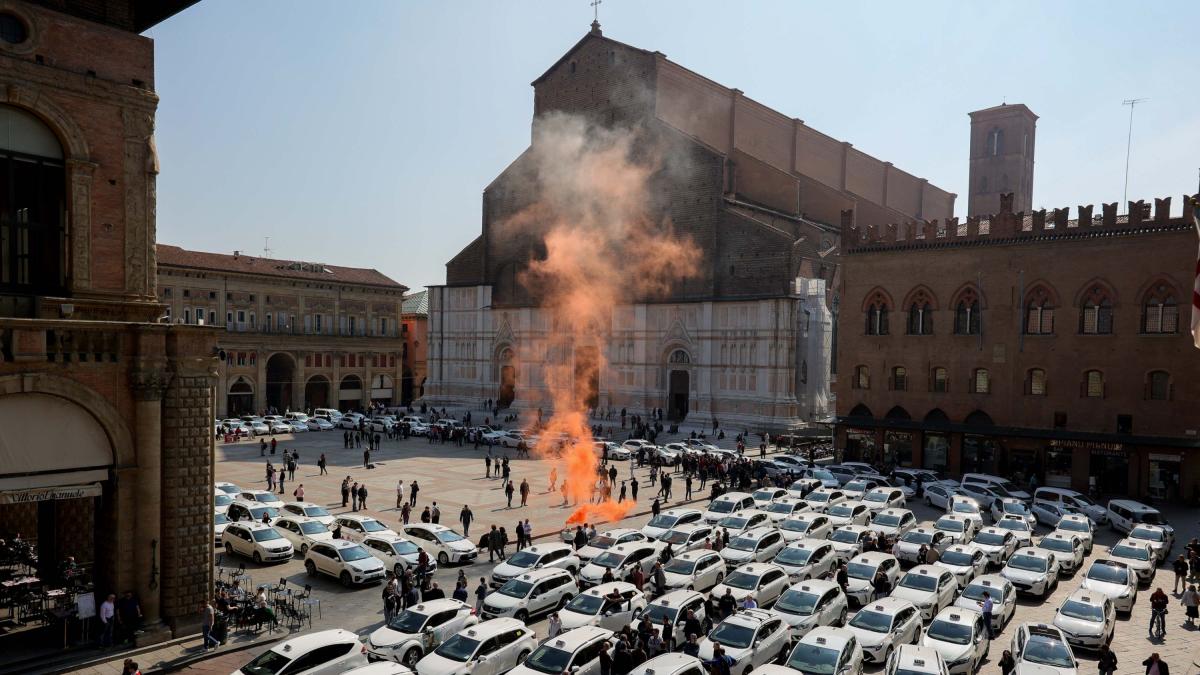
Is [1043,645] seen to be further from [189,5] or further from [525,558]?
[189,5]

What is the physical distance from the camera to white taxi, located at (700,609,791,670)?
55.3ft

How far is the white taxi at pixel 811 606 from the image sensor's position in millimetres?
18969

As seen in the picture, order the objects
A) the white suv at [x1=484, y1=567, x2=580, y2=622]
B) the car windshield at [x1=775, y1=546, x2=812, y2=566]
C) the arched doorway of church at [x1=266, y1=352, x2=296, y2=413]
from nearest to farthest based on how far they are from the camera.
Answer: the white suv at [x1=484, y1=567, x2=580, y2=622] → the car windshield at [x1=775, y1=546, x2=812, y2=566] → the arched doorway of church at [x1=266, y1=352, x2=296, y2=413]

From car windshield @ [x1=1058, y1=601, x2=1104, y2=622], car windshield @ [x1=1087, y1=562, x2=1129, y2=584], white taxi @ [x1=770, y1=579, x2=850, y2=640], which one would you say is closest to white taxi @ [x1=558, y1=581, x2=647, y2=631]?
white taxi @ [x1=770, y1=579, x2=850, y2=640]

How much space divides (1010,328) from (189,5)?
131 ft

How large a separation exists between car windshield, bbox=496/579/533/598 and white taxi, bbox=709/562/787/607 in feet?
15.7

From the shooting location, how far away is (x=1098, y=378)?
4031 centimetres

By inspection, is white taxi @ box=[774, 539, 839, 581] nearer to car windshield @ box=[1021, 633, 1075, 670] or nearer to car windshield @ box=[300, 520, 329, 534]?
car windshield @ box=[1021, 633, 1075, 670]

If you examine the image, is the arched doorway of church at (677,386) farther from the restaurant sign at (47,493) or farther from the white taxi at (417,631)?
the restaurant sign at (47,493)

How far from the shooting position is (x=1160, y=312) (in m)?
38.7

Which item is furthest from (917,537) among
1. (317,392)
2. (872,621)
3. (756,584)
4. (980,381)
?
(317,392)

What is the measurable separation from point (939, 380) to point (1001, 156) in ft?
247

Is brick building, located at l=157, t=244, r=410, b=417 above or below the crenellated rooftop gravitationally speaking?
below

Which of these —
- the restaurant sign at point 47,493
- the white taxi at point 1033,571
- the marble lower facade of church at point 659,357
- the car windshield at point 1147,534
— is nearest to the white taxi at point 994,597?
the white taxi at point 1033,571
